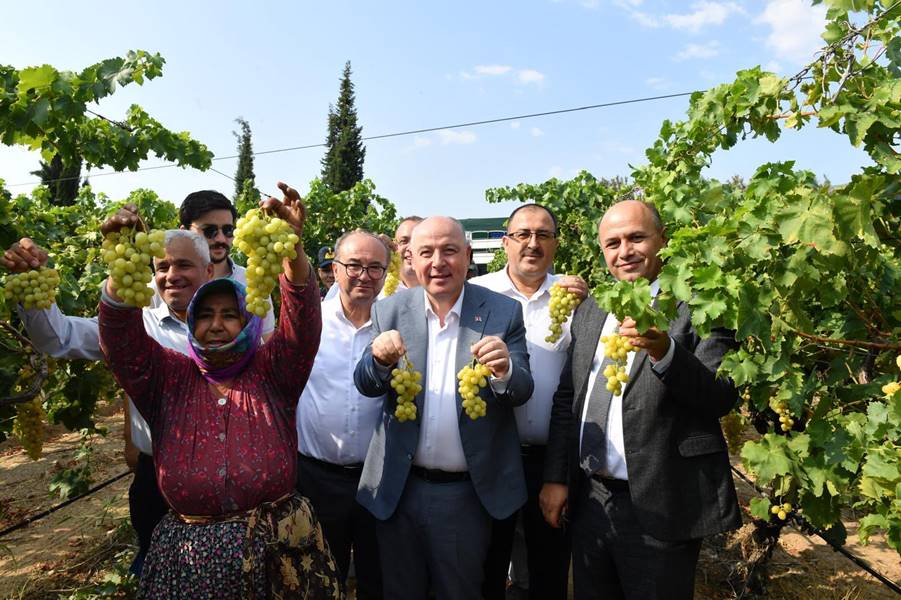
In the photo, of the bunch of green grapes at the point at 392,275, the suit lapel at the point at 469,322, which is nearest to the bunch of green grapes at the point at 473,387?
the suit lapel at the point at 469,322

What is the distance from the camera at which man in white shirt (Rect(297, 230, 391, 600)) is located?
9.93 feet

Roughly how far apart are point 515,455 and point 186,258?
1.73 m

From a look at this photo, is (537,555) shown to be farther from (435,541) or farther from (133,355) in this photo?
(133,355)


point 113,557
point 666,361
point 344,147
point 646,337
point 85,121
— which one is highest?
point 344,147

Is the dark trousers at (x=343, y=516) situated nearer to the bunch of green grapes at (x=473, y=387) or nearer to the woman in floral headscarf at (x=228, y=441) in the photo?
the woman in floral headscarf at (x=228, y=441)

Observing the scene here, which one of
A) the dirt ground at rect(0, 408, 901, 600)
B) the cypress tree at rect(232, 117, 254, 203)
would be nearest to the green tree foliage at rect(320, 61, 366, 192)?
the cypress tree at rect(232, 117, 254, 203)

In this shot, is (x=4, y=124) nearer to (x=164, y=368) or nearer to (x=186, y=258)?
(x=186, y=258)

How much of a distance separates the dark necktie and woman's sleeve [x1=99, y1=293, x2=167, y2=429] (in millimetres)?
1760

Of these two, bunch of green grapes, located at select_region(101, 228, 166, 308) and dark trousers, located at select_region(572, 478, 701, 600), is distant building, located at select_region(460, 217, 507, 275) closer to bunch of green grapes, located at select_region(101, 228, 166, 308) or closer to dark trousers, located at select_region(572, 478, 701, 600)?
dark trousers, located at select_region(572, 478, 701, 600)

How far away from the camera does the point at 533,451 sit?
3094 mm

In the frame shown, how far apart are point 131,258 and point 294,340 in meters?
0.61

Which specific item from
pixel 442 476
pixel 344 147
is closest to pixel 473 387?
pixel 442 476

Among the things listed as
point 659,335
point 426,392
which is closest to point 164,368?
point 426,392

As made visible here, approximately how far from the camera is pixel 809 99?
2.20 meters
